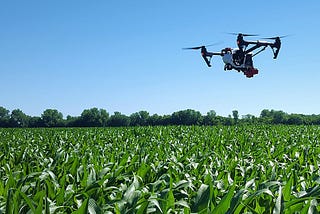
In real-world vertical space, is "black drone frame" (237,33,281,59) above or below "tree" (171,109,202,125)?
above

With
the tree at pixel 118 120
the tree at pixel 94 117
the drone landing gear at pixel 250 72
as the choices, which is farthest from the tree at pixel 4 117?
the drone landing gear at pixel 250 72

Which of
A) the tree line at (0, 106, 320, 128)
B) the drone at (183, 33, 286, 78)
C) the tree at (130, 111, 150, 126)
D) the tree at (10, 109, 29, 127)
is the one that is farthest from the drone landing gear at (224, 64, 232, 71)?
the tree at (10, 109, 29, 127)

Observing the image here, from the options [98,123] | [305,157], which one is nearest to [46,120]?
[98,123]

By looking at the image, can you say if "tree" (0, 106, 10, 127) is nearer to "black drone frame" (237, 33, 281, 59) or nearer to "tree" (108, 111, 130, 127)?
"tree" (108, 111, 130, 127)

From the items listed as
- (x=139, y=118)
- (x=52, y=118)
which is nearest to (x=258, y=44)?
(x=139, y=118)

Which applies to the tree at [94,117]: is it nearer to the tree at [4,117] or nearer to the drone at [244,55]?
the tree at [4,117]

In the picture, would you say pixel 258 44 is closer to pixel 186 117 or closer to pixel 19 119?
pixel 186 117
